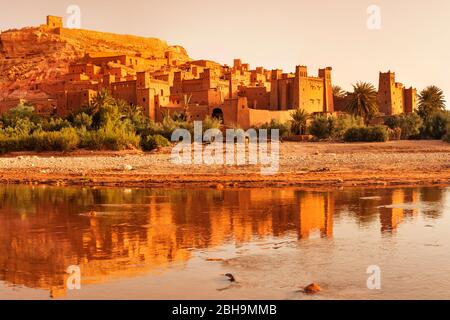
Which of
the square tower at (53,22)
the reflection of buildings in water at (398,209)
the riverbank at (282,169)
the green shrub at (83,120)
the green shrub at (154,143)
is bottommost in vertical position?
the reflection of buildings in water at (398,209)

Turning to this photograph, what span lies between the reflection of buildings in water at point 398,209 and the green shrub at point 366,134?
54.6ft

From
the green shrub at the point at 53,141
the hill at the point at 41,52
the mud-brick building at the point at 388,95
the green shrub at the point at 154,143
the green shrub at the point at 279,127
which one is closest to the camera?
the green shrub at the point at 154,143

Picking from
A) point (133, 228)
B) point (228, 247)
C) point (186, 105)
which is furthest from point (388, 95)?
point (228, 247)

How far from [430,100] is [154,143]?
929 inches

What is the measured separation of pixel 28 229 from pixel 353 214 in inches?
243

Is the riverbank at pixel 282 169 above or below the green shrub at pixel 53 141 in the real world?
below

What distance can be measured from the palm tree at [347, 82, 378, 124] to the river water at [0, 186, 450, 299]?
28.7 metres

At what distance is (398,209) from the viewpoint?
42.1 ft

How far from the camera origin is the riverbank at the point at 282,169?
64.1ft

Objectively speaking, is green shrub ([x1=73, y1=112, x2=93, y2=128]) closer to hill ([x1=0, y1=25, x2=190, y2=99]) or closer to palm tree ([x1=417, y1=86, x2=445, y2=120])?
hill ([x1=0, y1=25, x2=190, y2=99])

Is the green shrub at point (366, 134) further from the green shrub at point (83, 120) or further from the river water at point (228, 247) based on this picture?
the river water at point (228, 247)

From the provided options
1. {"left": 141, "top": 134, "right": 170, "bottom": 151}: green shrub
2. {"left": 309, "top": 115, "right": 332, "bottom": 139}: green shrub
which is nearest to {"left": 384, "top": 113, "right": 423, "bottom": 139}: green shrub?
{"left": 309, "top": 115, "right": 332, "bottom": 139}: green shrub

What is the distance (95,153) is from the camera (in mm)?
32281

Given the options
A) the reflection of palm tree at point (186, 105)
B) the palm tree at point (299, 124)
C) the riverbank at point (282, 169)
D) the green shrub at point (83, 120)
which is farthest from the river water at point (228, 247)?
the reflection of palm tree at point (186, 105)
